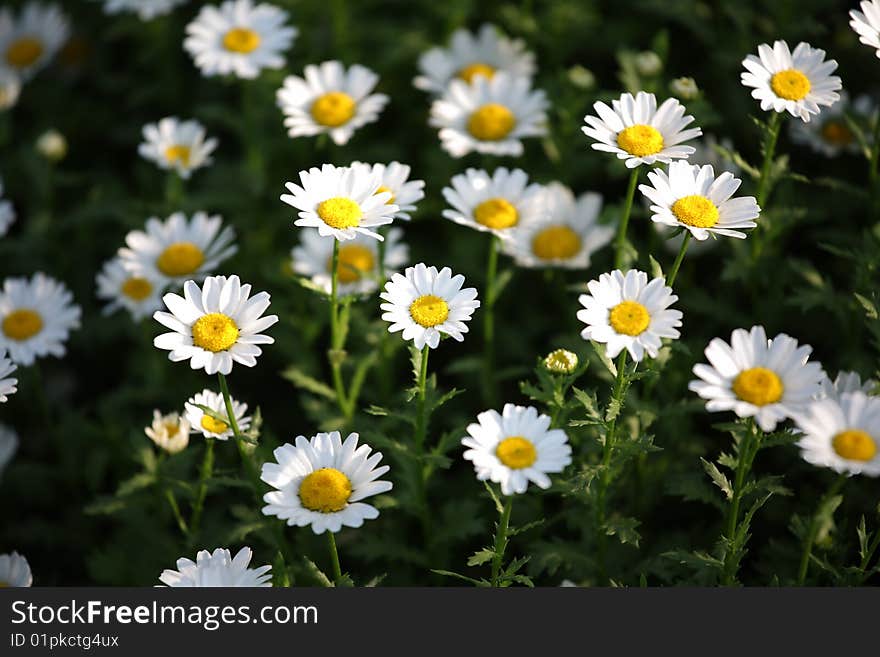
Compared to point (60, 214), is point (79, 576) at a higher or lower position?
lower

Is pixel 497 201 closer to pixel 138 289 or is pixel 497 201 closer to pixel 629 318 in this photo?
pixel 629 318

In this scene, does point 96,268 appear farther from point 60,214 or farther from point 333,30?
point 333,30

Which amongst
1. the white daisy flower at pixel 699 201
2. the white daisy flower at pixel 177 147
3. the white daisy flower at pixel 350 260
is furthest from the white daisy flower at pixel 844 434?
the white daisy flower at pixel 177 147

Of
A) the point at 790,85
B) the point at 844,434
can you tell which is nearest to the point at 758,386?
the point at 844,434

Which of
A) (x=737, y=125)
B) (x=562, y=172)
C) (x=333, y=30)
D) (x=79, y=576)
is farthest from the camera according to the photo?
(x=333, y=30)

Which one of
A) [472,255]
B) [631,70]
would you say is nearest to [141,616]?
A: [472,255]

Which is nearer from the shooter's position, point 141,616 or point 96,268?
point 141,616

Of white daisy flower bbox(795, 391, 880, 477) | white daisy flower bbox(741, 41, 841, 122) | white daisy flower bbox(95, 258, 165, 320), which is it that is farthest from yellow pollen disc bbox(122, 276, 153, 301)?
white daisy flower bbox(795, 391, 880, 477)

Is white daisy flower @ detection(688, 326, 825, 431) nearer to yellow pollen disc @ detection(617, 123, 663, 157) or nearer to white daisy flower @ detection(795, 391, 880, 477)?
white daisy flower @ detection(795, 391, 880, 477)
